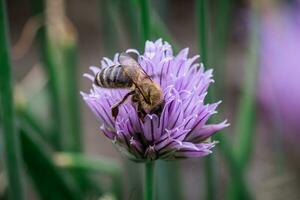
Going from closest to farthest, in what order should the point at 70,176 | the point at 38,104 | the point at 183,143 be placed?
the point at 183,143 → the point at 70,176 → the point at 38,104

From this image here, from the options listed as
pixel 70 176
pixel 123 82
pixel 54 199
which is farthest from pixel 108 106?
pixel 70 176

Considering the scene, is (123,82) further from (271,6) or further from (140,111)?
(271,6)

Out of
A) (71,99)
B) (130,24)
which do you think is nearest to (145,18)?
(130,24)

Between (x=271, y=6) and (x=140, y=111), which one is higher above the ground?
(x=271, y=6)

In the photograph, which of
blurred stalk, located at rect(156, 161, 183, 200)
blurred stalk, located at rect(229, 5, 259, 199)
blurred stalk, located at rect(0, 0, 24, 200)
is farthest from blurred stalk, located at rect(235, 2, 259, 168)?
blurred stalk, located at rect(0, 0, 24, 200)

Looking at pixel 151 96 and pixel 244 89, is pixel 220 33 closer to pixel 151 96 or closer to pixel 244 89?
pixel 244 89

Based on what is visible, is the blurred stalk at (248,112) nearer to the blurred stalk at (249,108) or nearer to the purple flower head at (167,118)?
the blurred stalk at (249,108)

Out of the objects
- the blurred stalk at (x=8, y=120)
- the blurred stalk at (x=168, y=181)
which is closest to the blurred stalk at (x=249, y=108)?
the blurred stalk at (x=168, y=181)
